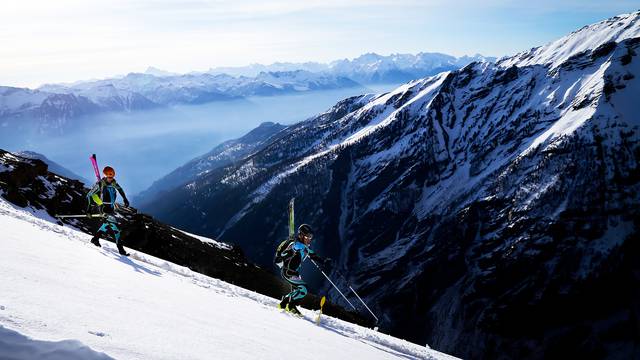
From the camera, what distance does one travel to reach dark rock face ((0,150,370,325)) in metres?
44.8

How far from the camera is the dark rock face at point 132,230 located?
4477 cm

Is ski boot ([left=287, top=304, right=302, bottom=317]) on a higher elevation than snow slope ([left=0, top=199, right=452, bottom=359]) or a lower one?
lower

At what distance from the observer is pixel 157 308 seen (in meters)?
8.74

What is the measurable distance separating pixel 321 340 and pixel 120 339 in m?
7.65

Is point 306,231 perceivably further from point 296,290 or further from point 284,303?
point 284,303

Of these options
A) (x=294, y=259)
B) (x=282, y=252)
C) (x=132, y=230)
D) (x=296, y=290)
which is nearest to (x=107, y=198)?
(x=282, y=252)

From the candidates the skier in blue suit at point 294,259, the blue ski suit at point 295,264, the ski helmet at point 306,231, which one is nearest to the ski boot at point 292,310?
the skier in blue suit at point 294,259

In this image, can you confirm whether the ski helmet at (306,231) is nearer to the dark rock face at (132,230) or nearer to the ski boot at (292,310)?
the ski boot at (292,310)

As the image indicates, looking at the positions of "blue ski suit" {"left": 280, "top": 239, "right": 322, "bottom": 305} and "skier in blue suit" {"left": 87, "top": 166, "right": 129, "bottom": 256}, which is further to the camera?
"skier in blue suit" {"left": 87, "top": 166, "right": 129, "bottom": 256}

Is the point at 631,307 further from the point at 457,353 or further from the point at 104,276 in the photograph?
the point at 104,276

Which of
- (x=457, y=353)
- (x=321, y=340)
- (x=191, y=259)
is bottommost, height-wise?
(x=457, y=353)

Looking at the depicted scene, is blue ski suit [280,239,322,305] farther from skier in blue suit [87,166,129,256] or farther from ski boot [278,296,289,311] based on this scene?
skier in blue suit [87,166,129,256]

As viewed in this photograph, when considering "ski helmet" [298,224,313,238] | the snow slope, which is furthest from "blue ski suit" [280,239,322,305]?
the snow slope

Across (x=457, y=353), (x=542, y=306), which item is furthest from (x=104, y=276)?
(x=542, y=306)
